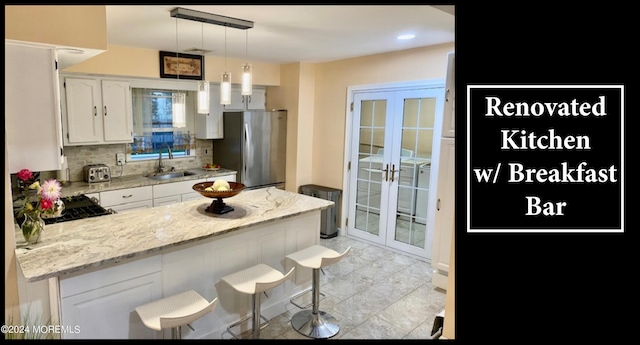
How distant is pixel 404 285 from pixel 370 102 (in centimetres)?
215

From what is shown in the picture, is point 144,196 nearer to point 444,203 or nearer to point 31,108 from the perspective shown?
point 31,108

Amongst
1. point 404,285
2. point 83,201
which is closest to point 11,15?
point 83,201

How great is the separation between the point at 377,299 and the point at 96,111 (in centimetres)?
346

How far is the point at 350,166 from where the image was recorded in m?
4.79

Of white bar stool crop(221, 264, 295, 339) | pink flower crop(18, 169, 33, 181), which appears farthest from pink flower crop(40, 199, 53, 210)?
white bar stool crop(221, 264, 295, 339)

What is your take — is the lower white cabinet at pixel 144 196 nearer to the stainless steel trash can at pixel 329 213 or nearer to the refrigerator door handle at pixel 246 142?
the refrigerator door handle at pixel 246 142

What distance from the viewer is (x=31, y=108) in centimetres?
211

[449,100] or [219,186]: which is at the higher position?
[449,100]

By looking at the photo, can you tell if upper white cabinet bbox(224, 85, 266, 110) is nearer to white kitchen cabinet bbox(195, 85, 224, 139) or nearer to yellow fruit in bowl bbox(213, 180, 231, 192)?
white kitchen cabinet bbox(195, 85, 224, 139)

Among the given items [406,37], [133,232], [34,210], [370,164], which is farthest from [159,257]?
[370,164]

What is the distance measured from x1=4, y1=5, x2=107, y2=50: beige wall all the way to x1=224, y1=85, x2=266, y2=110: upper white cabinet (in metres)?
2.80

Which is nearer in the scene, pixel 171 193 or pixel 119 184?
pixel 119 184

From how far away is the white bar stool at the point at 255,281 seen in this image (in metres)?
2.27
